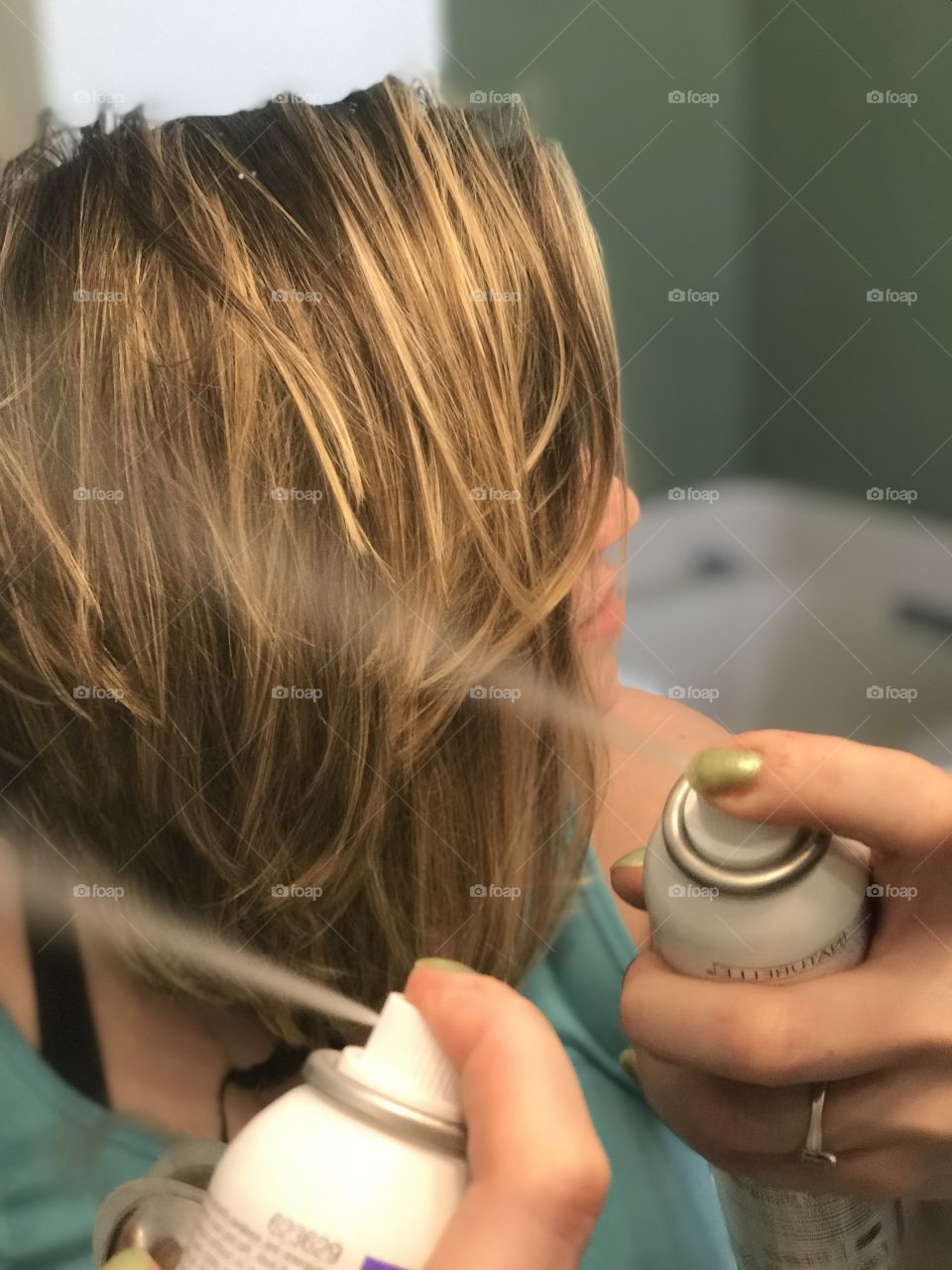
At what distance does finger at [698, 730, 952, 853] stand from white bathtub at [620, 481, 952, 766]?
10cm

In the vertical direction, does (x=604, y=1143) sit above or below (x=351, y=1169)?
below

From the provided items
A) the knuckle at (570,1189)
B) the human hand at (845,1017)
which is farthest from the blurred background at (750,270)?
the knuckle at (570,1189)

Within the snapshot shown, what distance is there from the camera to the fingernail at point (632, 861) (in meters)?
0.37

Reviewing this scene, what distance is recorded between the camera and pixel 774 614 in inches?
16.0

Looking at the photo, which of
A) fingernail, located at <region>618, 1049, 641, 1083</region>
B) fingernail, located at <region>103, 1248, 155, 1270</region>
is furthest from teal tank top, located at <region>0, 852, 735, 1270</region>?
fingernail, located at <region>103, 1248, 155, 1270</region>

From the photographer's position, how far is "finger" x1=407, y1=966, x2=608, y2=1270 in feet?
0.78

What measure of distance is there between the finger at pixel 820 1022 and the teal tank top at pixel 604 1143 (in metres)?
0.09

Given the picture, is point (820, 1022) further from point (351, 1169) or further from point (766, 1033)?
point (351, 1169)

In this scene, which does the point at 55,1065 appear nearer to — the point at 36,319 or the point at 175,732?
the point at 175,732

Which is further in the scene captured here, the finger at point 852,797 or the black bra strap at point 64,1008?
→ the black bra strap at point 64,1008

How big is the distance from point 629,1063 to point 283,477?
272mm

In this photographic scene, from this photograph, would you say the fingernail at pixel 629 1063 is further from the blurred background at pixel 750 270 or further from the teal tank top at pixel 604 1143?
the blurred background at pixel 750 270

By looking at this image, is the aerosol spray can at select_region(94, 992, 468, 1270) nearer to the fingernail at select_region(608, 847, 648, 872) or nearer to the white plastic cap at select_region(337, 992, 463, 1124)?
the white plastic cap at select_region(337, 992, 463, 1124)

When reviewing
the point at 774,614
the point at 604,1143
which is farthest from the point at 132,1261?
the point at 774,614
